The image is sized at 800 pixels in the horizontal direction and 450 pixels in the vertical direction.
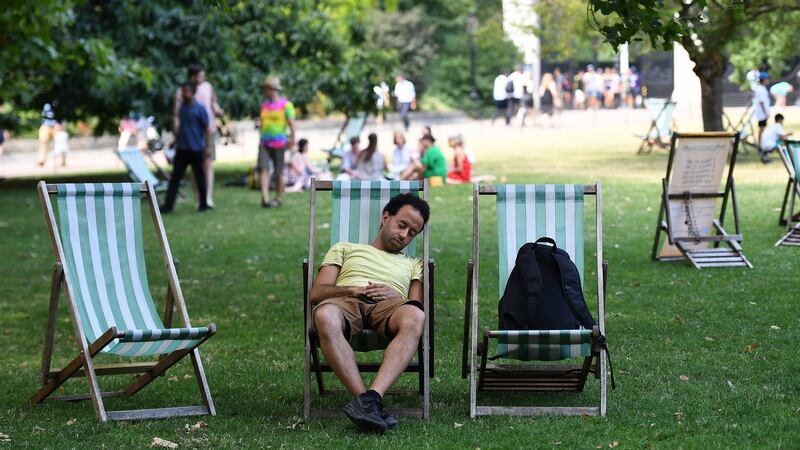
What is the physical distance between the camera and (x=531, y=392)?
6086 millimetres

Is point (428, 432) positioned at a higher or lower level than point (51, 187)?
lower

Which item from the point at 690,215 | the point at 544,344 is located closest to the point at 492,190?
the point at 544,344

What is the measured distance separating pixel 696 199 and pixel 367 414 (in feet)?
18.8

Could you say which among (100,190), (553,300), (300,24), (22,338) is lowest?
(22,338)

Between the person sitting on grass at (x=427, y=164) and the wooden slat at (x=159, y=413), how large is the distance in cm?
1232

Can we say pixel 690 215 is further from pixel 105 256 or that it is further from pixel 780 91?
pixel 780 91

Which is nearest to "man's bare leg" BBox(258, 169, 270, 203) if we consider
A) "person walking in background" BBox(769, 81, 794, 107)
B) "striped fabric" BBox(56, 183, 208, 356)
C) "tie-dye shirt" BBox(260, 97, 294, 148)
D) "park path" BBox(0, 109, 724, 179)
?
"tie-dye shirt" BBox(260, 97, 294, 148)

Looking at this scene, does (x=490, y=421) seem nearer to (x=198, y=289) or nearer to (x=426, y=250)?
(x=426, y=250)

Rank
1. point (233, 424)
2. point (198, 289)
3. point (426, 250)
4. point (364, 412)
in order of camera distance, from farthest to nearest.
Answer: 1. point (198, 289)
2. point (426, 250)
3. point (233, 424)
4. point (364, 412)

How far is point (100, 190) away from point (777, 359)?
11.7ft

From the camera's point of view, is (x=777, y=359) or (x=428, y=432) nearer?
(x=428, y=432)

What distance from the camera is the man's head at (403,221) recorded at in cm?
607

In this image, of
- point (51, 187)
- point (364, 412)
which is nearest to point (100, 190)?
point (51, 187)

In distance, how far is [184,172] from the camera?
15.8m
